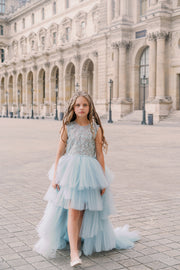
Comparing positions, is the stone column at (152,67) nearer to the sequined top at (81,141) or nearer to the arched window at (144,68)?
the arched window at (144,68)

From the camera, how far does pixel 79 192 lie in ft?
13.4

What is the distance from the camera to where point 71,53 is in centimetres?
5666

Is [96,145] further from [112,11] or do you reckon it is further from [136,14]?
[112,11]

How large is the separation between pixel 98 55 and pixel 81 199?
→ 4556cm

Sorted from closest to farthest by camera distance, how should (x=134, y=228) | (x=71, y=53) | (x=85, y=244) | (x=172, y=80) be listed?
1. (x=85, y=244)
2. (x=134, y=228)
3. (x=172, y=80)
4. (x=71, y=53)

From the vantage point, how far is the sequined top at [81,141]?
4.20 meters

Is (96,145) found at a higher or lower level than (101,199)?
higher

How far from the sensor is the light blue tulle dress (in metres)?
4.06

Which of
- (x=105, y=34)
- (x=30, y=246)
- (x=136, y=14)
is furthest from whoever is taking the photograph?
(x=105, y=34)

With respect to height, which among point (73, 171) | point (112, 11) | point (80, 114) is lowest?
point (73, 171)

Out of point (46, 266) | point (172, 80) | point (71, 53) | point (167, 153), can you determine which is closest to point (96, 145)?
point (46, 266)

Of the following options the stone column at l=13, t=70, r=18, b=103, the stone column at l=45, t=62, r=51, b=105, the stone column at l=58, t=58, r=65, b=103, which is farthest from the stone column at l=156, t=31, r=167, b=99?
the stone column at l=13, t=70, r=18, b=103

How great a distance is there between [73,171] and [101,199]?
0.44m

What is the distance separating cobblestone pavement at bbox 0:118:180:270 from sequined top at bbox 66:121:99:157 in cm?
113
